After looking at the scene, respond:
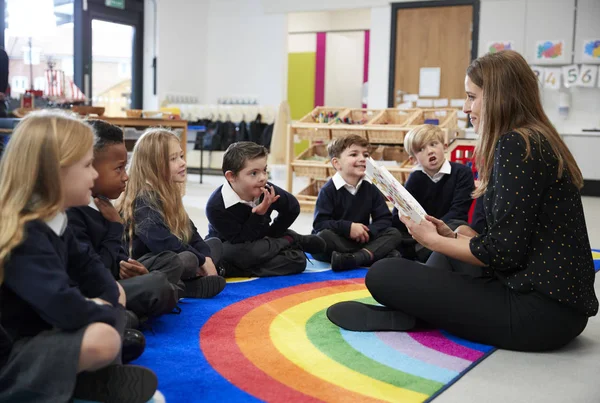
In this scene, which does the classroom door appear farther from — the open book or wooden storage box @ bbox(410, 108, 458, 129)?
the open book

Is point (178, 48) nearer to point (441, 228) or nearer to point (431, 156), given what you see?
point (431, 156)

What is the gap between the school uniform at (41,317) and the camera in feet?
4.12

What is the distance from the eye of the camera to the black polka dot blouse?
5.75ft

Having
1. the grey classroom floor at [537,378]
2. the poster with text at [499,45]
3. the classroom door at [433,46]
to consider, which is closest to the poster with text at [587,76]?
the poster with text at [499,45]

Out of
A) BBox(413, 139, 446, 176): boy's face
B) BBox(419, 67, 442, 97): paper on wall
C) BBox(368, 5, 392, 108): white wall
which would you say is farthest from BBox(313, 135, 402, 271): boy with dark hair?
BBox(368, 5, 392, 108): white wall

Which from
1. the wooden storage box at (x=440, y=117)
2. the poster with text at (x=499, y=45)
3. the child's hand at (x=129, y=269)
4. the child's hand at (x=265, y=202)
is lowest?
the child's hand at (x=129, y=269)

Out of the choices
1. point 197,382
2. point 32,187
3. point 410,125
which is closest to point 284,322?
point 197,382

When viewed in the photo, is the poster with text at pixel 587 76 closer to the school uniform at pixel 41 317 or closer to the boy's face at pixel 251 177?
the boy's face at pixel 251 177

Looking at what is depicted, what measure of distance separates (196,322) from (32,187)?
37.1 inches

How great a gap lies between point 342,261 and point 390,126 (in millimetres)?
2083

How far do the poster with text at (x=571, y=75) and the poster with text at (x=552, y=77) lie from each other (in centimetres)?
7

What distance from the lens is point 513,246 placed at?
1753mm

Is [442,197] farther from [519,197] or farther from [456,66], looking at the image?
[456,66]

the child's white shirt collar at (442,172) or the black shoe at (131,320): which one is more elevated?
the child's white shirt collar at (442,172)
